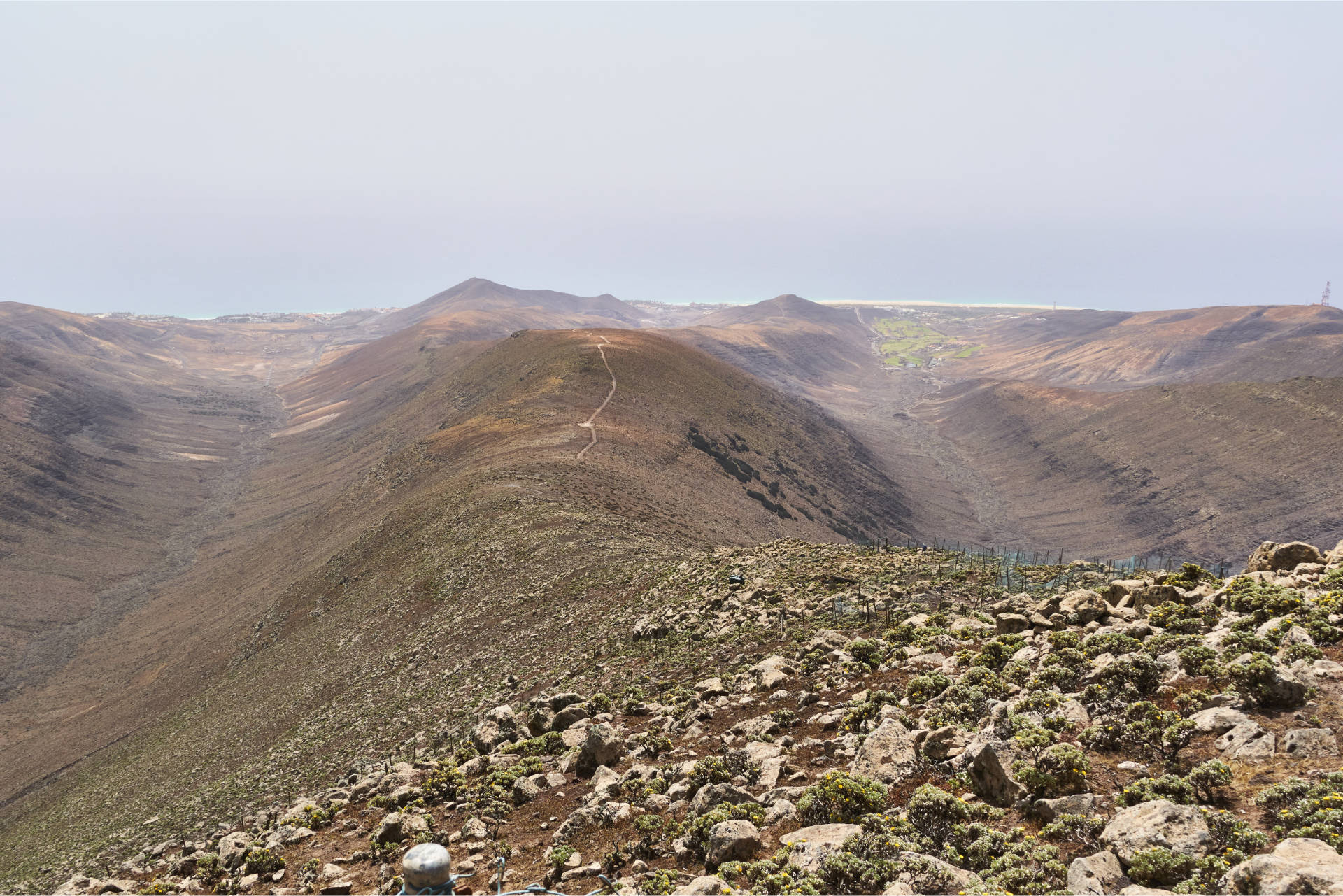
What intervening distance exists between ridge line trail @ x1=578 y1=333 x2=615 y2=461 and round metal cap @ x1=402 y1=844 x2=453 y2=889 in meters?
51.8

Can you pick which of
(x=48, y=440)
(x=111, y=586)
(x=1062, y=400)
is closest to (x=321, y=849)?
(x=111, y=586)

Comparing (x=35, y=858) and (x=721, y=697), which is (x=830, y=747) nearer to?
(x=721, y=697)

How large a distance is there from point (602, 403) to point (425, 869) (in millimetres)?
76477

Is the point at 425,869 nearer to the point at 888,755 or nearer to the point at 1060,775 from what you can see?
the point at 888,755

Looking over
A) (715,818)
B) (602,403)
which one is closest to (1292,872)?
(715,818)

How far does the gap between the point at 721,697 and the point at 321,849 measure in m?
9.42

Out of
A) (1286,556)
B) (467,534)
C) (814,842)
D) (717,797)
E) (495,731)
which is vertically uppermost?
(1286,556)

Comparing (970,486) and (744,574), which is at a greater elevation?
(744,574)

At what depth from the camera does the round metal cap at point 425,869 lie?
8125 millimetres

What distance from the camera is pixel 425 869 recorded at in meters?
8.14

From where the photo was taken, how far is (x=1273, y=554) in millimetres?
14977

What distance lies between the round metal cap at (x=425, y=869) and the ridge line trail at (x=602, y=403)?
5175cm

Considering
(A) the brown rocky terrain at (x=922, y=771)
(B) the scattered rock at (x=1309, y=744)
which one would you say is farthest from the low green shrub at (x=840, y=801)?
(B) the scattered rock at (x=1309, y=744)

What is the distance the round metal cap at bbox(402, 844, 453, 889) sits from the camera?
26.7 feet
